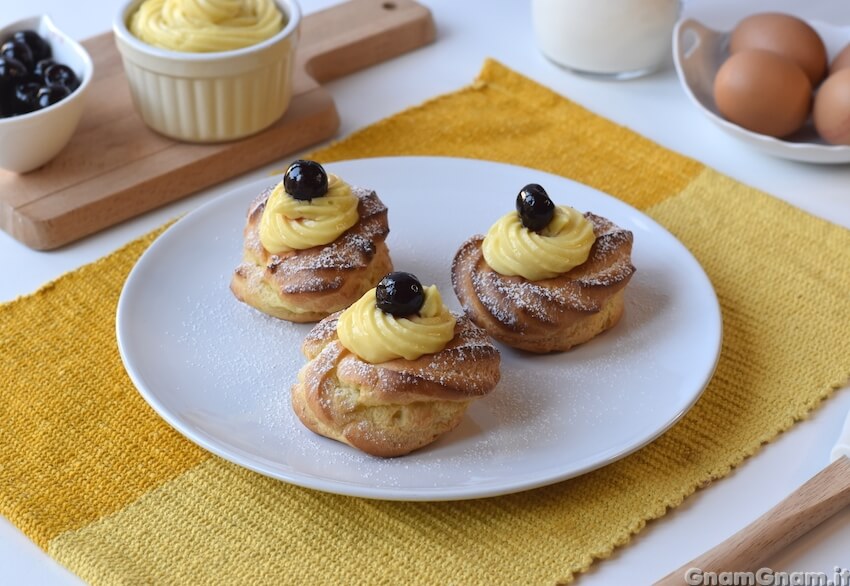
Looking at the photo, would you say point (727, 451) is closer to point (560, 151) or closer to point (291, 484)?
point (291, 484)

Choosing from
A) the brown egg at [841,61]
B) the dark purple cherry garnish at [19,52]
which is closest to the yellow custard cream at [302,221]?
the dark purple cherry garnish at [19,52]

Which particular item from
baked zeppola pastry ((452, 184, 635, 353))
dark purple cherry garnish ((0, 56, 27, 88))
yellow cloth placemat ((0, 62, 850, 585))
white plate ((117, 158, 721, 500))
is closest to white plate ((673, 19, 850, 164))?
yellow cloth placemat ((0, 62, 850, 585))

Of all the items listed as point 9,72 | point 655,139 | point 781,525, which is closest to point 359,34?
point 655,139

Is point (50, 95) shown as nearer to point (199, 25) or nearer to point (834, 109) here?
point (199, 25)

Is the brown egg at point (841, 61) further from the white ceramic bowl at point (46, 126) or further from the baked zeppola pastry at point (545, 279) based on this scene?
the white ceramic bowl at point (46, 126)

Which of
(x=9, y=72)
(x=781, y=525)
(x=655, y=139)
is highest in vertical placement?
(x=9, y=72)

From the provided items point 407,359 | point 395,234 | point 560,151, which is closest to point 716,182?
point 560,151
